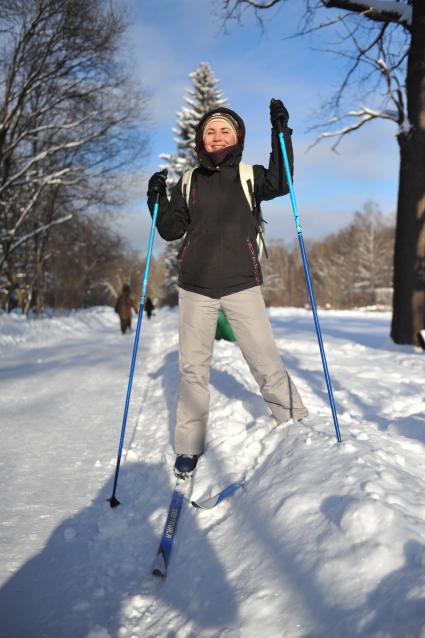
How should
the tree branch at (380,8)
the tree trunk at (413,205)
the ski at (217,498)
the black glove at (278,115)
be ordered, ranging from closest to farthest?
the ski at (217,498), the black glove at (278,115), the tree branch at (380,8), the tree trunk at (413,205)

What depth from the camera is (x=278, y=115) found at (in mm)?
2668

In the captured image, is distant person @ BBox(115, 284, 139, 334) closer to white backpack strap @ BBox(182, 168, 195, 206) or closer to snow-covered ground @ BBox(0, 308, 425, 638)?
snow-covered ground @ BBox(0, 308, 425, 638)

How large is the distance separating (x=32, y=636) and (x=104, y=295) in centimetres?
5672

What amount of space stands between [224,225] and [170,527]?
188cm

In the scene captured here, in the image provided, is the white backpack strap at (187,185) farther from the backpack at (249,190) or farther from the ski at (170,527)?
the ski at (170,527)

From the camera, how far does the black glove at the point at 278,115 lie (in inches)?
105

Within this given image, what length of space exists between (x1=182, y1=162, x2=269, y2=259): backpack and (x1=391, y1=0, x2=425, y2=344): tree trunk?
464cm

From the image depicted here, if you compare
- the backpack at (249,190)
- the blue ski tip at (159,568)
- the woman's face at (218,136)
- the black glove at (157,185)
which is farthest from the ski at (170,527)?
the woman's face at (218,136)

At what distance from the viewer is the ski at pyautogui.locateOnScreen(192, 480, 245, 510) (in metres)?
2.31

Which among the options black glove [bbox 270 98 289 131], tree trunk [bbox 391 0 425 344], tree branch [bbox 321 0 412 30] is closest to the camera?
black glove [bbox 270 98 289 131]

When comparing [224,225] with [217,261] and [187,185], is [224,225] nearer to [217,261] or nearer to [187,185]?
[217,261]

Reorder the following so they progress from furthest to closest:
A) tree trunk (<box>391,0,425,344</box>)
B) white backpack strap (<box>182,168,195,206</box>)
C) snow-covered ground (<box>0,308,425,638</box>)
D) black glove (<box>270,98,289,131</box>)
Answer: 1. tree trunk (<box>391,0,425,344</box>)
2. white backpack strap (<box>182,168,195,206</box>)
3. black glove (<box>270,98,289,131</box>)
4. snow-covered ground (<box>0,308,425,638</box>)

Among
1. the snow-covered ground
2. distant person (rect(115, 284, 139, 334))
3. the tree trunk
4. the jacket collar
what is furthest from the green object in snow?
distant person (rect(115, 284, 139, 334))

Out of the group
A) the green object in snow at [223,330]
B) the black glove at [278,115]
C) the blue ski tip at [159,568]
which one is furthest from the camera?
the green object in snow at [223,330]
